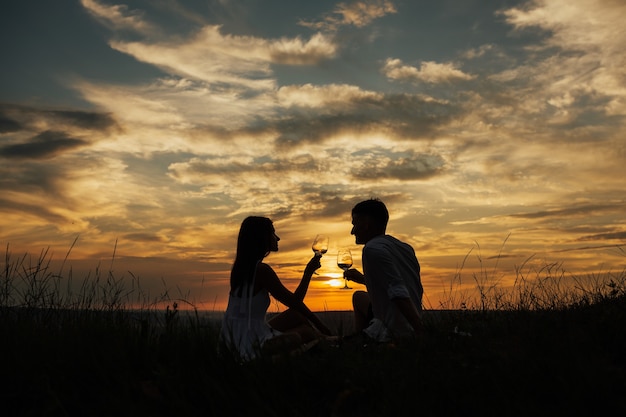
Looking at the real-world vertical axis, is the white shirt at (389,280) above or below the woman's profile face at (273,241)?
below

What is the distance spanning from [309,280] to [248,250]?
3.26 ft

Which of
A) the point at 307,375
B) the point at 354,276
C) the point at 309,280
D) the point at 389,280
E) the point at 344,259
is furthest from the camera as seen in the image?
the point at 344,259

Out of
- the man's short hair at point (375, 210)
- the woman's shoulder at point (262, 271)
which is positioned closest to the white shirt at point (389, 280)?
the man's short hair at point (375, 210)

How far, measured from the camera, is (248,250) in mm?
7457

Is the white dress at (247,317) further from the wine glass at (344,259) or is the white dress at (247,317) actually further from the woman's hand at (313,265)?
the wine glass at (344,259)

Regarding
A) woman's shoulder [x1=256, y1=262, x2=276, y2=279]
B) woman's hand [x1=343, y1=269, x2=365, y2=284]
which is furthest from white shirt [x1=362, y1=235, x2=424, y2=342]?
woman's shoulder [x1=256, y1=262, x2=276, y2=279]

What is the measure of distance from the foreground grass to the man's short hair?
1.88m

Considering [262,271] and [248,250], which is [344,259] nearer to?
[262,271]

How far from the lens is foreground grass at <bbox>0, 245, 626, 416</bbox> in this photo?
4.20 meters

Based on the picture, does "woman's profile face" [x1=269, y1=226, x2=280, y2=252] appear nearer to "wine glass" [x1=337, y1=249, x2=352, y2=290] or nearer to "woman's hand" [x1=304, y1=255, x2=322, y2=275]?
"woman's hand" [x1=304, y1=255, x2=322, y2=275]

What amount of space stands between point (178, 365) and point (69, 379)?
0.90 m

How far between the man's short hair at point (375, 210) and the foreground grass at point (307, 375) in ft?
6.16

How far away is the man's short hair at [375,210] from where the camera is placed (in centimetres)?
738

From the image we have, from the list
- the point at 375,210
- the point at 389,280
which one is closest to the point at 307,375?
the point at 389,280
